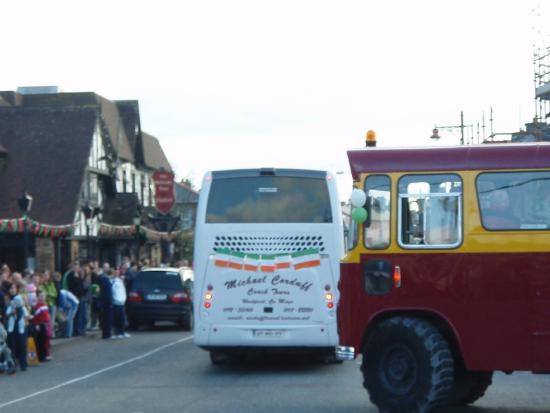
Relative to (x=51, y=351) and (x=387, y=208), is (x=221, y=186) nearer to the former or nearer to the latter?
(x=387, y=208)

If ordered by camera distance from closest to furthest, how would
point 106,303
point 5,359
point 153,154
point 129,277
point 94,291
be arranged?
1. point 5,359
2. point 106,303
3. point 94,291
4. point 129,277
5. point 153,154

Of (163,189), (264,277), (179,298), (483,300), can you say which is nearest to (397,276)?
(483,300)

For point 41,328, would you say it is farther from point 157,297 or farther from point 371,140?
point 371,140

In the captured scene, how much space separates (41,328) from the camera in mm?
20578

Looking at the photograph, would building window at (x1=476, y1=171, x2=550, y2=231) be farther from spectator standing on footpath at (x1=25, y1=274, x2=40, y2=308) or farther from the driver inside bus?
spectator standing on footpath at (x1=25, y1=274, x2=40, y2=308)

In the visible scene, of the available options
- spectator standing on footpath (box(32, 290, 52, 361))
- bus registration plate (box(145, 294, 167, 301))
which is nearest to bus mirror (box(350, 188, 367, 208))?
spectator standing on footpath (box(32, 290, 52, 361))

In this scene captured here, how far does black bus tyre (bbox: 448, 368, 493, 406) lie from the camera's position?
12648mm

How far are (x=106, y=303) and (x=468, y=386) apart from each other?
14811 millimetres

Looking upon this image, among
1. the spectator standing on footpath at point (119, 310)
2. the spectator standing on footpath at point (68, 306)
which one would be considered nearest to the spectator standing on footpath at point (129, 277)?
the spectator standing on footpath at point (119, 310)

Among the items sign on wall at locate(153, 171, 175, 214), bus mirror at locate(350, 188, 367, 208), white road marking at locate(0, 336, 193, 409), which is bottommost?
white road marking at locate(0, 336, 193, 409)

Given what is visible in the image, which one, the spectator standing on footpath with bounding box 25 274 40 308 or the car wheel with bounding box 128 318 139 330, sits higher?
the spectator standing on footpath with bounding box 25 274 40 308

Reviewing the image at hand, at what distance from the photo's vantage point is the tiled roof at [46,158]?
42.9 metres

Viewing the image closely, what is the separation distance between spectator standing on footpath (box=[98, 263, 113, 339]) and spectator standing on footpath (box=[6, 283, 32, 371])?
6802 millimetres

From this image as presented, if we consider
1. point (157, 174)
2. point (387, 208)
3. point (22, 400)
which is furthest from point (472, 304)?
point (157, 174)
